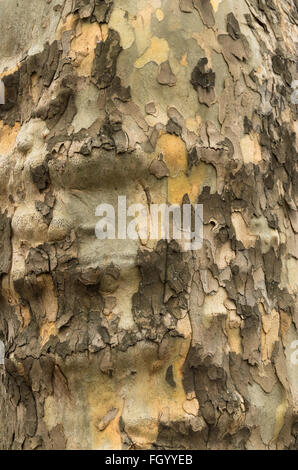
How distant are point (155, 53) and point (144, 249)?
0.44m

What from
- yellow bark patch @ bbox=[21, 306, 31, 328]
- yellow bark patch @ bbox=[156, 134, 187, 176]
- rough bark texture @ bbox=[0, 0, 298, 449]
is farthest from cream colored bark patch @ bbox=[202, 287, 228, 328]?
yellow bark patch @ bbox=[21, 306, 31, 328]

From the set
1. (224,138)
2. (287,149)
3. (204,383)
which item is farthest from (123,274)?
(287,149)

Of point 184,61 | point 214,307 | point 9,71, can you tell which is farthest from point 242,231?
point 9,71

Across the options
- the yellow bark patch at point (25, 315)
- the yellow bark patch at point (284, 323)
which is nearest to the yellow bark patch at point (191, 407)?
the yellow bark patch at point (284, 323)

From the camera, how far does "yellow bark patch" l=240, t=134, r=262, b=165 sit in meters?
1.56

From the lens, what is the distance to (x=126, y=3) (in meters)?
1.51

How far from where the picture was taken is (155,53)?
1499 mm

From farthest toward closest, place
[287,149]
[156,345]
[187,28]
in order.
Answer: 1. [287,149]
2. [187,28]
3. [156,345]

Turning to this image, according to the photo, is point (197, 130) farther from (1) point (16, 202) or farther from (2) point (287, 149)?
(1) point (16, 202)

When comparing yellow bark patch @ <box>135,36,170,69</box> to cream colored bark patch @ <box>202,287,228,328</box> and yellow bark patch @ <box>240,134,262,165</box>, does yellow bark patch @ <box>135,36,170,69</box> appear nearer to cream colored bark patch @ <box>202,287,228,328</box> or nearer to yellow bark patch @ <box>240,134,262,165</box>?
yellow bark patch @ <box>240,134,262,165</box>

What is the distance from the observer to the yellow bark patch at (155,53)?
4.90ft

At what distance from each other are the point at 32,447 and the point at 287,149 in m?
0.93

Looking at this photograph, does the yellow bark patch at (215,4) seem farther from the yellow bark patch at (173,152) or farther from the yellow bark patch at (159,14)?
the yellow bark patch at (173,152)

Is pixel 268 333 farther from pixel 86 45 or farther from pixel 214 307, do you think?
pixel 86 45
